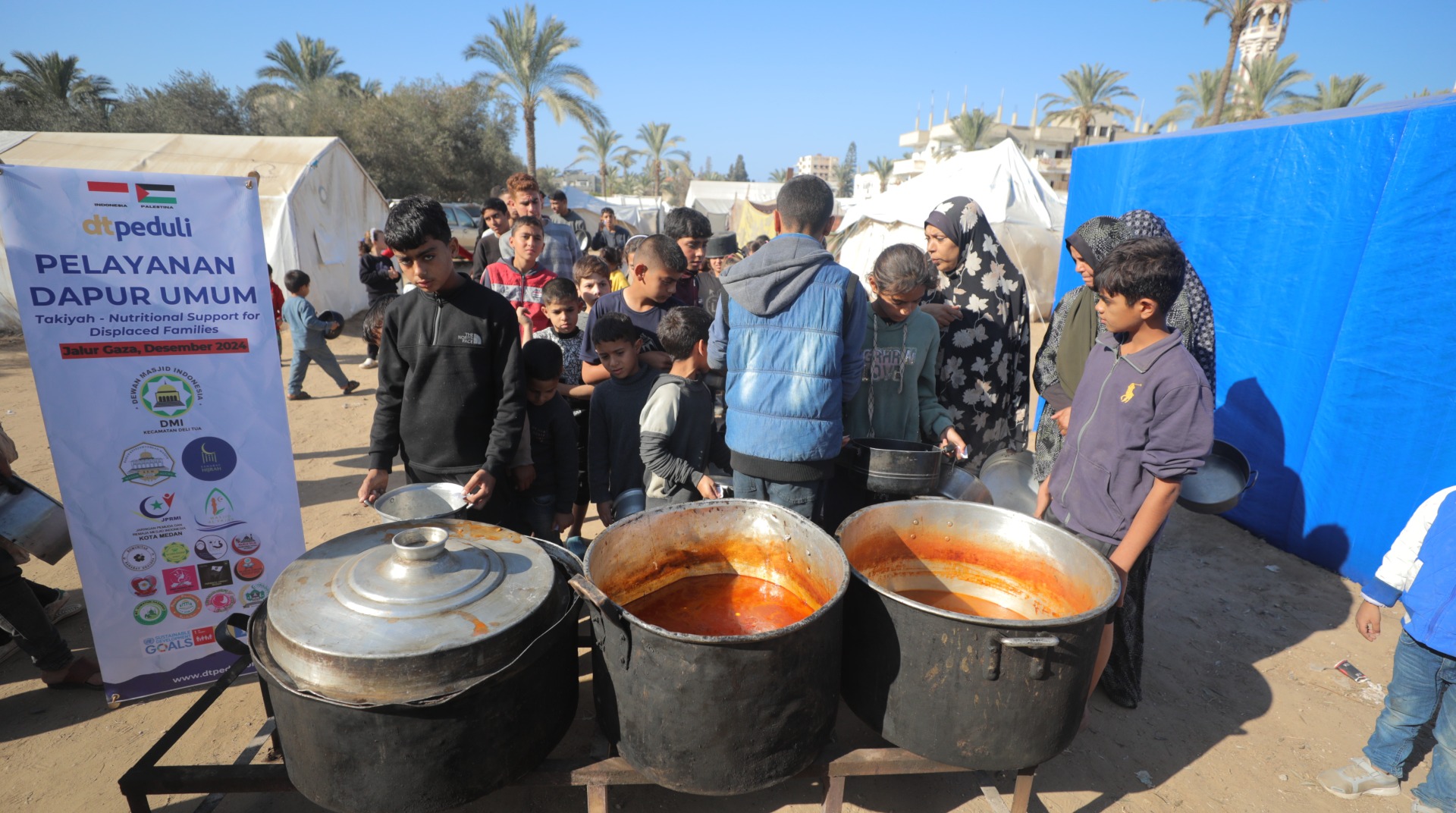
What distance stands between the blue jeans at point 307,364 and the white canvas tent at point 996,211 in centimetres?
894

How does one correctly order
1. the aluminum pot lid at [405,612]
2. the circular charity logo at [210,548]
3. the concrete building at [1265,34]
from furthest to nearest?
the concrete building at [1265,34] → the circular charity logo at [210,548] → the aluminum pot lid at [405,612]

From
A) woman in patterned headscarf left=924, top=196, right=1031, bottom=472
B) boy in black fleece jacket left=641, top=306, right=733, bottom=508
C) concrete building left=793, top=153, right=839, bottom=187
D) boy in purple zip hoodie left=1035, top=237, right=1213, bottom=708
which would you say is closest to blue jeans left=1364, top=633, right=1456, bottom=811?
boy in purple zip hoodie left=1035, top=237, right=1213, bottom=708

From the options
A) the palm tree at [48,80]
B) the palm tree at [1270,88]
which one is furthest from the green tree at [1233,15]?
the palm tree at [48,80]

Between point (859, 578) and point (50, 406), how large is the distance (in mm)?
2990

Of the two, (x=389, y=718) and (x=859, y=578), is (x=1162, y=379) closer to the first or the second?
(x=859, y=578)

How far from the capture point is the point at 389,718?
162 centimetres

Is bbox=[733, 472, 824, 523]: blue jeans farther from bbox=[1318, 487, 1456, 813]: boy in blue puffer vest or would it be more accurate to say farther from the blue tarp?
the blue tarp

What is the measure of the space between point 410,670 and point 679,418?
1593 millimetres

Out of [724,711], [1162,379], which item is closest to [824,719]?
[724,711]

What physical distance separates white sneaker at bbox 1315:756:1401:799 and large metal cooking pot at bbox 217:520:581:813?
9.84 ft

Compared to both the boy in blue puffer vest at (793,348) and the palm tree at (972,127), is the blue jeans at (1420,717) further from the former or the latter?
the palm tree at (972,127)

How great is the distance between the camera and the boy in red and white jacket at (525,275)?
4.44 metres

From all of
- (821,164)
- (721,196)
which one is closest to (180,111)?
(721,196)

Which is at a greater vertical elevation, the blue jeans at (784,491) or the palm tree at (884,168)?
the palm tree at (884,168)
